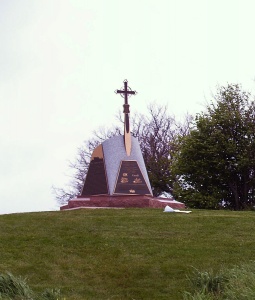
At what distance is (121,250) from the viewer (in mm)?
15102

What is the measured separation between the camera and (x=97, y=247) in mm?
15422

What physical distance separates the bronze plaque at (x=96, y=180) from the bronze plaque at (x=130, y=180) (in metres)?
0.60

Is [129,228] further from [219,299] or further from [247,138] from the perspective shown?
[247,138]

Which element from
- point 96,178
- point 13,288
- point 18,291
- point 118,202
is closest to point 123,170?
point 96,178

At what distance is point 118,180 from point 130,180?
1.61 feet

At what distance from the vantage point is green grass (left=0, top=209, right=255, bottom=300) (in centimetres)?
1299

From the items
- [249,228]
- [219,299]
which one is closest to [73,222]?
[249,228]

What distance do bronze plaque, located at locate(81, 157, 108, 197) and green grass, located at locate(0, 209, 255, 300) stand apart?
474 cm

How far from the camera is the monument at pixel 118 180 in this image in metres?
23.4

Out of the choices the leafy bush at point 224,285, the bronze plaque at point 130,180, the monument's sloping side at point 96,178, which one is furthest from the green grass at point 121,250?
the monument's sloping side at point 96,178

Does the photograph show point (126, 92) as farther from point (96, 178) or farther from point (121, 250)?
point (121, 250)

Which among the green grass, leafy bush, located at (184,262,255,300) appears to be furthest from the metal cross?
leafy bush, located at (184,262,255,300)

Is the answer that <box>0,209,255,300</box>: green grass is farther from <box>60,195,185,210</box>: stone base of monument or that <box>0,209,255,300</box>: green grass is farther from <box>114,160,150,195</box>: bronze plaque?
<box>114,160,150,195</box>: bronze plaque

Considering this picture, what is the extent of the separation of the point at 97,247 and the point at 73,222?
9.35 ft
